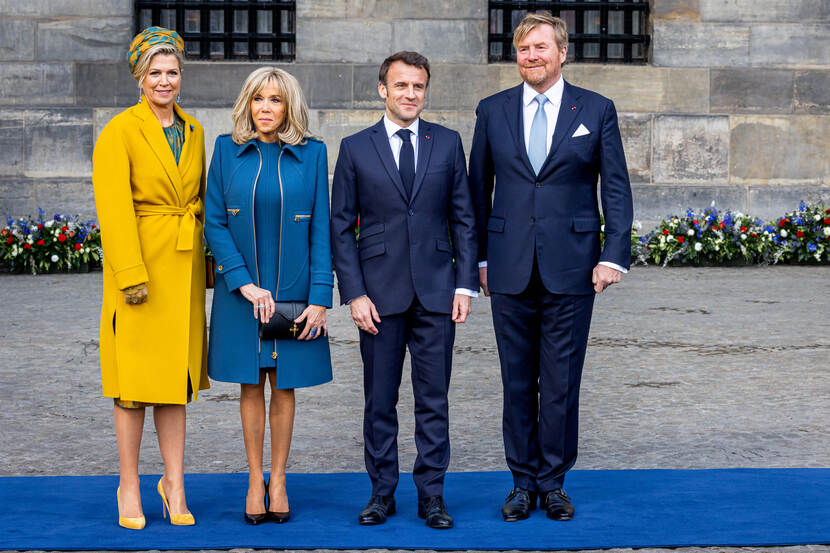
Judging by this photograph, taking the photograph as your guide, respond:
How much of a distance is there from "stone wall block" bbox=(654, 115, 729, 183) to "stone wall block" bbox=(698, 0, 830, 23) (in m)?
1.21

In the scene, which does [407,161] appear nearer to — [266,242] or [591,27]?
[266,242]

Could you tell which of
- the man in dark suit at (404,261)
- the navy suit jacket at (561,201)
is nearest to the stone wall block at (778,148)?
the navy suit jacket at (561,201)

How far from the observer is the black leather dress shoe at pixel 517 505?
465 cm

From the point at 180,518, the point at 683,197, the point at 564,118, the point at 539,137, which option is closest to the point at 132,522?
the point at 180,518

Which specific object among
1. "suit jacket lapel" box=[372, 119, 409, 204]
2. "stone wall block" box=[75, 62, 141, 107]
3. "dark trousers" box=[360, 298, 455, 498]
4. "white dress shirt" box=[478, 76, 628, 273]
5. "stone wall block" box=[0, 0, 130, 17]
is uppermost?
"stone wall block" box=[0, 0, 130, 17]

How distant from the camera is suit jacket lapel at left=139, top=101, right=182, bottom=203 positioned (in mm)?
4609

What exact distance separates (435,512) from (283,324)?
949 mm

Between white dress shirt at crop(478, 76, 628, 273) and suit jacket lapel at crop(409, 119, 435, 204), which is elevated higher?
white dress shirt at crop(478, 76, 628, 273)

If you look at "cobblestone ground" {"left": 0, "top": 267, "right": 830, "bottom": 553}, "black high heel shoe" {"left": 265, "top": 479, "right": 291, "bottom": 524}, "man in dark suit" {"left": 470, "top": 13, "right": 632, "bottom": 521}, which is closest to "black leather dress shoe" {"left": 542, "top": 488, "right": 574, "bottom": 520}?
"man in dark suit" {"left": 470, "top": 13, "right": 632, "bottom": 521}

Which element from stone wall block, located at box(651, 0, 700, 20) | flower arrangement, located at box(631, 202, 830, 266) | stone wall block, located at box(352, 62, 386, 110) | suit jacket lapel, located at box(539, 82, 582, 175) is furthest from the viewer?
stone wall block, located at box(651, 0, 700, 20)

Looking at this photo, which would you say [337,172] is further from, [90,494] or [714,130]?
[714,130]

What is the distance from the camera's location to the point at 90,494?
4980 mm

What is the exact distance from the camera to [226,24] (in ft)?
46.6

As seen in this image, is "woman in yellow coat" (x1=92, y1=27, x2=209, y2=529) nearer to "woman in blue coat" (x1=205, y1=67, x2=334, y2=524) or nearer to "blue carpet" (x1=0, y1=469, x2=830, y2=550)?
"woman in blue coat" (x1=205, y1=67, x2=334, y2=524)
